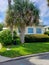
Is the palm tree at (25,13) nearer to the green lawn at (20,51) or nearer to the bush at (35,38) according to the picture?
the bush at (35,38)

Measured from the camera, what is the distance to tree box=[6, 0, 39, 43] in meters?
26.1

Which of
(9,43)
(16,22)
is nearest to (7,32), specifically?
(9,43)

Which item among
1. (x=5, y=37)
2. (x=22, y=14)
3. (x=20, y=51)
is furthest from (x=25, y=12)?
(x=20, y=51)

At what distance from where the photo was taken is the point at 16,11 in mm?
26188

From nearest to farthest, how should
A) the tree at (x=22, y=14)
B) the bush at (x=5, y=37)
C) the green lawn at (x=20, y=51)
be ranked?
the green lawn at (x=20, y=51) < the bush at (x=5, y=37) < the tree at (x=22, y=14)

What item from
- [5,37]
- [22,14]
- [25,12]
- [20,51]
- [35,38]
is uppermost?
[25,12]

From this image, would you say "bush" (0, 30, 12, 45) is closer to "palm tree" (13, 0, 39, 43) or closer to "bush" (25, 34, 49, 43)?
"palm tree" (13, 0, 39, 43)

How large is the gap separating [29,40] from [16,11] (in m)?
6.57

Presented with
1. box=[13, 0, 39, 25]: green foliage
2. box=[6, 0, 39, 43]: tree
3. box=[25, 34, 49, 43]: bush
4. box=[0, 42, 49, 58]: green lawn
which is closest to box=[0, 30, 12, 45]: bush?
box=[0, 42, 49, 58]: green lawn

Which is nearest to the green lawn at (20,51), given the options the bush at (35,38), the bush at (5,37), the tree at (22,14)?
the bush at (5,37)

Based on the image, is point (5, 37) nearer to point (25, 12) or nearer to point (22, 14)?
point (22, 14)

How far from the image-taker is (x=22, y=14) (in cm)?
2631

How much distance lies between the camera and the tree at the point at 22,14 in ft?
85.7

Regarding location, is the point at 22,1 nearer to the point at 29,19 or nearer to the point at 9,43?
the point at 29,19
